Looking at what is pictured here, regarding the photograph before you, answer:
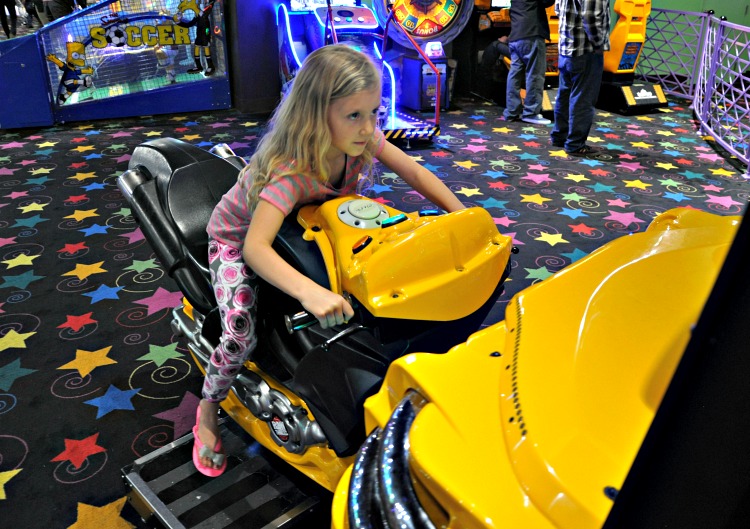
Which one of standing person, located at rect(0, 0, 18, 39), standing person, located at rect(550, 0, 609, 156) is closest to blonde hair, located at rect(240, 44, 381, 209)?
standing person, located at rect(550, 0, 609, 156)

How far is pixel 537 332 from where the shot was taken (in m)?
0.76

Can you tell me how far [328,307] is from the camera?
111 centimetres

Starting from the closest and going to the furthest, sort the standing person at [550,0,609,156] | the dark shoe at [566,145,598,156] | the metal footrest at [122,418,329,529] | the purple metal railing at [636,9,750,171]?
the metal footrest at [122,418,329,529]
the standing person at [550,0,609,156]
the dark shoe at [566,145,598,156]
the purple metal railing at [636,9,750,171]

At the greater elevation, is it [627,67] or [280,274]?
[280,274]

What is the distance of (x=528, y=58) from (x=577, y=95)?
3.43ft

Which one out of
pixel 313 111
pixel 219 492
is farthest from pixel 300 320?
pixel 219 492

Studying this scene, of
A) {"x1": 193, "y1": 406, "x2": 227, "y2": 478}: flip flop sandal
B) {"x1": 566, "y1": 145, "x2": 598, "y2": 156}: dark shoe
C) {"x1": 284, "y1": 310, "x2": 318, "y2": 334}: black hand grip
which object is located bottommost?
{"x1": 566, "y1": 145, "x2": 598, "y2": 156}: dark shoe

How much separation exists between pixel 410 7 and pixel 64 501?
4.22m

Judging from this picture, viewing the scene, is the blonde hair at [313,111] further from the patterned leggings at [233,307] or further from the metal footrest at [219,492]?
the metal footrest at [219,492]

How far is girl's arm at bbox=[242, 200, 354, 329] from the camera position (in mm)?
1116

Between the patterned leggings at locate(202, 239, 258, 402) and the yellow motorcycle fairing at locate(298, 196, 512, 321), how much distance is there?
0.22m

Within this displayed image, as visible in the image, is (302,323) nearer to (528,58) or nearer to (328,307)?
(328,307)

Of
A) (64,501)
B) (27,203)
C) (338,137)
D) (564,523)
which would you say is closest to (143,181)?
(338,137)

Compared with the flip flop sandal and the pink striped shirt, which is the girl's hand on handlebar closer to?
the pink striped shirt
